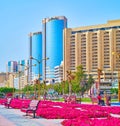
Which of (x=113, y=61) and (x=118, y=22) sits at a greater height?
(x=118, y=22)

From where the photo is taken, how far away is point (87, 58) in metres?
172

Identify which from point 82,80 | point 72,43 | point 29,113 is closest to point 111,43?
point 72,43

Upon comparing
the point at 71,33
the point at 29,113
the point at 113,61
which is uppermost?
the point at 71,33

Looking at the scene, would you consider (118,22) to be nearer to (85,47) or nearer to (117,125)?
(85,47)

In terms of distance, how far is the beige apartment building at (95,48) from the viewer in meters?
165

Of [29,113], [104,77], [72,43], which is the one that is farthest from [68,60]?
[29,113]

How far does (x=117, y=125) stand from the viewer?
1166 cm

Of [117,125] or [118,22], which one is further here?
[118,22]

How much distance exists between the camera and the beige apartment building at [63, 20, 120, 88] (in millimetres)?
165250

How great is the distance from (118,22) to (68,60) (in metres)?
29.8

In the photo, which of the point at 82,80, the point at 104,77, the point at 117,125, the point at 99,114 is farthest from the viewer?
the point at 104,77

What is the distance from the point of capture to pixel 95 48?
561 ft

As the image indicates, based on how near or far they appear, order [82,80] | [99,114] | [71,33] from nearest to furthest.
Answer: [99,114] < [82,80] < [71,33]

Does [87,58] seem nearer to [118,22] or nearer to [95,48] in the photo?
[95,48]
